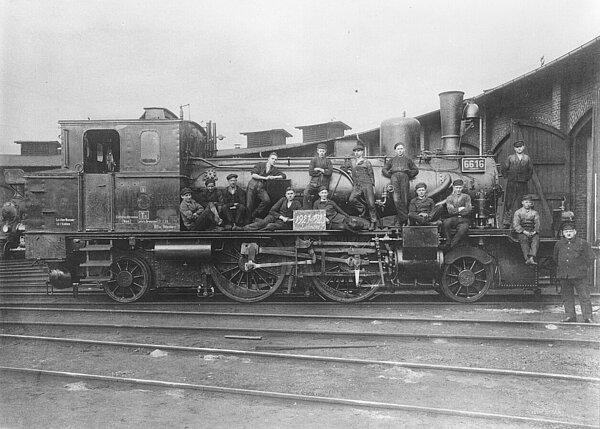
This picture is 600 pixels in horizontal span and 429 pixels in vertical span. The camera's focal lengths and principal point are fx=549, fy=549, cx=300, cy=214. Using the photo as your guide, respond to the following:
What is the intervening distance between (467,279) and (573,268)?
2.06 m

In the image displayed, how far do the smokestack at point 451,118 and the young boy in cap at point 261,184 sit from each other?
3293 millimetres

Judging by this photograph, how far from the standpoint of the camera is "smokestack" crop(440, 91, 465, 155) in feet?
34.4

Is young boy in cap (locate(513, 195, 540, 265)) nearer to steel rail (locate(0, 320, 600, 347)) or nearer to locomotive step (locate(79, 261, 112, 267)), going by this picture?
steel rail (locate(0, 320, 600, 347))

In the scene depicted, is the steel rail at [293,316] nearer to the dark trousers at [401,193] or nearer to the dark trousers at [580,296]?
the dark trousers at [580,296]

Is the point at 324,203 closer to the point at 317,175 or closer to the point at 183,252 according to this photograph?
the point at 317,175

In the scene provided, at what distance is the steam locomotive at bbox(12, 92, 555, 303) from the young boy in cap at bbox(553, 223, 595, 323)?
5.50 feet

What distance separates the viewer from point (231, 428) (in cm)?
431

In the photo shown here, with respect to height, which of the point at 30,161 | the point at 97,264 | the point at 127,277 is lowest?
the point at 127,277

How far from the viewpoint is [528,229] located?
920 cm

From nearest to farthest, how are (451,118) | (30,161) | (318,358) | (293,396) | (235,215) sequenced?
(293,396) → (318,358) → (235,215) → (451,118) → (30,161)

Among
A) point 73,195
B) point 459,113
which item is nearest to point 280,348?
point 73,195

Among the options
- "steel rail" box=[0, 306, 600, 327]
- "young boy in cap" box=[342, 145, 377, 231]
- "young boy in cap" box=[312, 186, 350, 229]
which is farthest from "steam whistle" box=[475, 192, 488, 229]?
"steel rail" box=[0, 306, 600, 327]

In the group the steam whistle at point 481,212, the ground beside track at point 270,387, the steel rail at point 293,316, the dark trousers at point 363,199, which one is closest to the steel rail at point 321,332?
the ground beside track at point 270,387

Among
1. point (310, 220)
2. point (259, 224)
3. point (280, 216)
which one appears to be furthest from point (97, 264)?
point (310, 220)
